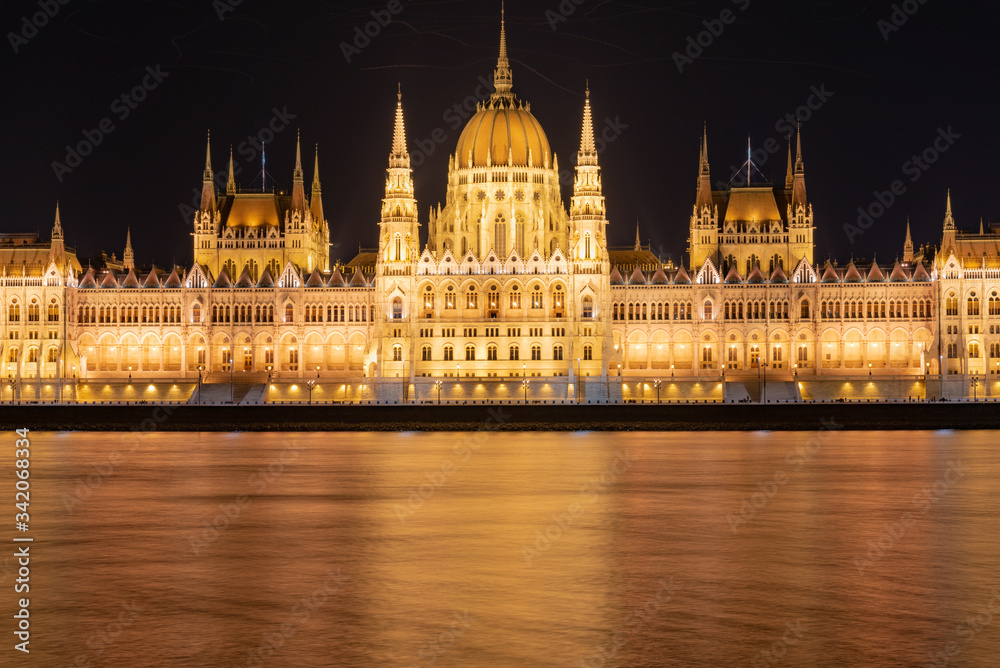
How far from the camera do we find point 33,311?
4697 inches

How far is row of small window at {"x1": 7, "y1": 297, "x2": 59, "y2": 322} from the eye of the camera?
119 m

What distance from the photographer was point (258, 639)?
1053 inches

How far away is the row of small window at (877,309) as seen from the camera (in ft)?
375

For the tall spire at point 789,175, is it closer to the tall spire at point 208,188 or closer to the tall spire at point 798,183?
the tall spire at point 798,183

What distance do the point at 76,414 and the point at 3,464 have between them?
27.3 m

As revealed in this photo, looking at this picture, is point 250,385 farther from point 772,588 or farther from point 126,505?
point 772,588

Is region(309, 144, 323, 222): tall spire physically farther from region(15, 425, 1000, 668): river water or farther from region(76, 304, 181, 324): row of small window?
region(15, 425, 1000, 668): river water
